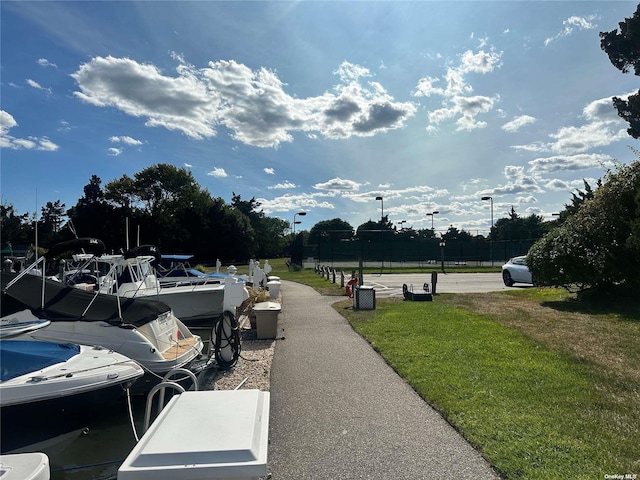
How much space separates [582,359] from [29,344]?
7.80 metres

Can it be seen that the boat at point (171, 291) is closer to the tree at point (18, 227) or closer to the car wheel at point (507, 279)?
the car wheel at point (507, 279)

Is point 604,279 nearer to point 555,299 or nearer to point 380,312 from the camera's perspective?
point 555,299

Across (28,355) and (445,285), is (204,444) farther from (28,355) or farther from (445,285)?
(445,285)

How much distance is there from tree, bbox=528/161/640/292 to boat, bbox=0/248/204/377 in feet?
37.0

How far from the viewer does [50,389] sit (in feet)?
14.5

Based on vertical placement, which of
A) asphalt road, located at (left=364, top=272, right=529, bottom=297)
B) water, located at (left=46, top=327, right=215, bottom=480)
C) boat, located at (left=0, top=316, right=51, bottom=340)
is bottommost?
water, located at (left=46, top=327, right=215, bottom=480)

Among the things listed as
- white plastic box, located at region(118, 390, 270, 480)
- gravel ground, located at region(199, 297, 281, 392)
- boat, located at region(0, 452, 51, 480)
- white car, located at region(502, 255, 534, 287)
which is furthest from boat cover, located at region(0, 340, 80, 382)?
white car, located at region(502, 255, 534, 287)

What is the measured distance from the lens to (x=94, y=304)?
661 cm

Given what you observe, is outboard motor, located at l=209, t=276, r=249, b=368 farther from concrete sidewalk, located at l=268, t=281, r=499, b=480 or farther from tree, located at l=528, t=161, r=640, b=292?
tree, located at l=528, t=161, r=640, b=292

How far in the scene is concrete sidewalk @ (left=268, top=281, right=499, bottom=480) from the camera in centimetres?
369

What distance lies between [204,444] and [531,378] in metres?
5.33

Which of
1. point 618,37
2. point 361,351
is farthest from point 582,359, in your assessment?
point 618,37

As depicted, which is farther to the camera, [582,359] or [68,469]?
[582,359]

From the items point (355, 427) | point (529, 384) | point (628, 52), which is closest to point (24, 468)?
point (355, 427)
